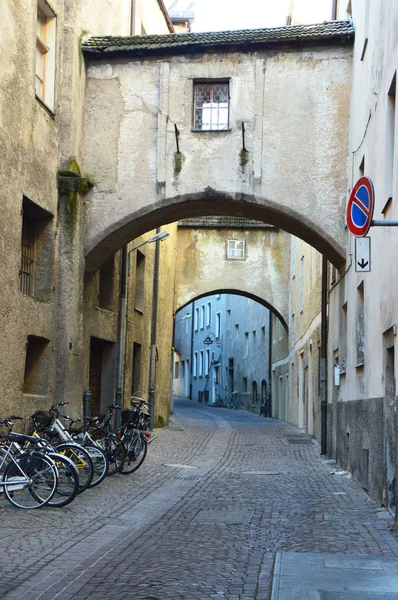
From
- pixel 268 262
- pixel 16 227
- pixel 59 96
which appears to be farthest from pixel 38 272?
pixel 268 262

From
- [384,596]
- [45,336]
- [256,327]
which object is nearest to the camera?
[384,596]

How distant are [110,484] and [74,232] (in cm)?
511

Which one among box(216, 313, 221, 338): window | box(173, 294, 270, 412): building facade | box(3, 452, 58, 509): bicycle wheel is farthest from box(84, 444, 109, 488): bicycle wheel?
box(216, 313, 221, 338): window

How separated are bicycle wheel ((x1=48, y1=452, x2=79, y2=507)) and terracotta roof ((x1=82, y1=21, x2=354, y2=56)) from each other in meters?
9.14

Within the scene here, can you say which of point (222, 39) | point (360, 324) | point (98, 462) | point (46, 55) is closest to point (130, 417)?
point (98, 462)

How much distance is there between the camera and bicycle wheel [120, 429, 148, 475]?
1419cm

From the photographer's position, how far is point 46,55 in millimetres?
15117

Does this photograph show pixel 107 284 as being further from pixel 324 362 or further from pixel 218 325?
pixel 218 325

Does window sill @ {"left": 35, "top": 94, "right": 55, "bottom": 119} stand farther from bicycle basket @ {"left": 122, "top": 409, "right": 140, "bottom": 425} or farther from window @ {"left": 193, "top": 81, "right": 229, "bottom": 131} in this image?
bicycle basket @ {"left": 122, "top": 409, "right": 140, "bottom": 425}

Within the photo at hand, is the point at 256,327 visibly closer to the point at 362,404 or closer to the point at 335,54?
the point at 335,54

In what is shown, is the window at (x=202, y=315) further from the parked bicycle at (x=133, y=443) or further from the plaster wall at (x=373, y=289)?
the parked bicycle at (x=133, y=443)

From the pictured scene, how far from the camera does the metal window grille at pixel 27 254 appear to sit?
1462 cm

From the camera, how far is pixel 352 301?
14781mm

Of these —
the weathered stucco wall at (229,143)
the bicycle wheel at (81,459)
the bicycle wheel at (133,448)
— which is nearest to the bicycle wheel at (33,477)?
the bicycle wheel at (81,459)
